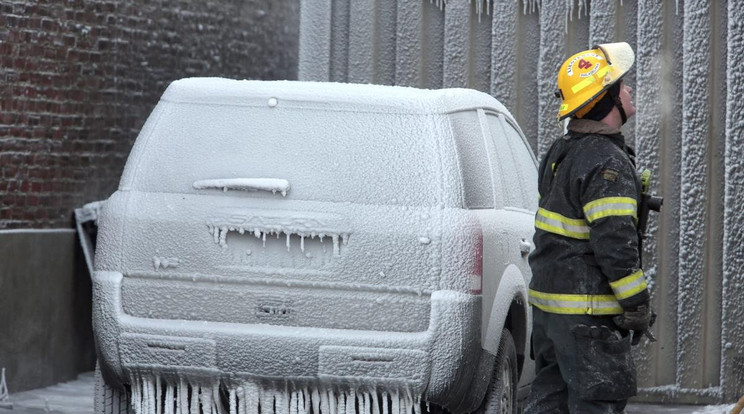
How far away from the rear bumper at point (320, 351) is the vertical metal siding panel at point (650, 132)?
3912mm

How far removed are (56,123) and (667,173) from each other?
416cm

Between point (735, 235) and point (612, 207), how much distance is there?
4181 mm

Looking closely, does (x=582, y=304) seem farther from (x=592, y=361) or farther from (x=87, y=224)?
(x=87, y=224)

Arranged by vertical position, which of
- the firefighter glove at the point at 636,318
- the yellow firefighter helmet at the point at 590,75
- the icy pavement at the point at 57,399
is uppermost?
the yellow firefighter helmet at the point at 590,75

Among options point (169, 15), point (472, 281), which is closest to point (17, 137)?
point (169, 15)

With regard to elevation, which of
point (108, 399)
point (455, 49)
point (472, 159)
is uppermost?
point (455, 49)

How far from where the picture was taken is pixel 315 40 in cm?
1034

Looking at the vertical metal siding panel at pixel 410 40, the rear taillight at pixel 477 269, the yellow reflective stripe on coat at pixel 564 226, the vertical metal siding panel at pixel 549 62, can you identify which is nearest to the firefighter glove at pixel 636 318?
the yellow reflective stripe on coat at pixel 564 226

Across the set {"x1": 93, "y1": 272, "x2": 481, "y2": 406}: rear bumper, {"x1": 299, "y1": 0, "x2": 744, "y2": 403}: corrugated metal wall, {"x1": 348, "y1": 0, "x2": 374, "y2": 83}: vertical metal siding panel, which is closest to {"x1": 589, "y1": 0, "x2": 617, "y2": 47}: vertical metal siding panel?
{"x1": 299, "y1": 0, "x2": 744, "y2": 403}: corrugated metal wall

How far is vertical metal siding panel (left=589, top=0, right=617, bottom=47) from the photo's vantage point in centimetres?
959

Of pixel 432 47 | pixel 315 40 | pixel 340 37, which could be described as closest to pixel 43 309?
pixel 315 40

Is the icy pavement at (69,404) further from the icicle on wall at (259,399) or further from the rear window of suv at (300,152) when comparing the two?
the rear window of suv at (300,152)

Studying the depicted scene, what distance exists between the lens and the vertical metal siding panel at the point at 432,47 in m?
10.1

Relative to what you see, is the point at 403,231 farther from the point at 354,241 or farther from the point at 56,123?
the point at 56,123
